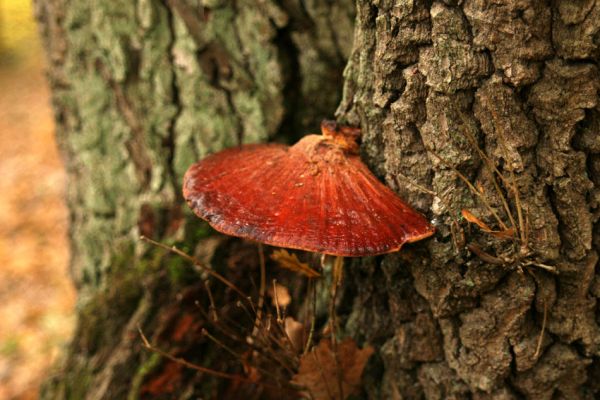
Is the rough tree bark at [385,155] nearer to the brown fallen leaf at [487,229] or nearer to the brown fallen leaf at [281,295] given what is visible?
the brown fallen leaf at [487,229]

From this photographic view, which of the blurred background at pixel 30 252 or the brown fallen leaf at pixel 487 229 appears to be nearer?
the brown fallen leaf at pixel 487 229

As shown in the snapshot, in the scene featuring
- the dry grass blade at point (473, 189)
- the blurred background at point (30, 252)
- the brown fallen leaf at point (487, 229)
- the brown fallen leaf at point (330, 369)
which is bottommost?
the blurred background at point (30, 252)

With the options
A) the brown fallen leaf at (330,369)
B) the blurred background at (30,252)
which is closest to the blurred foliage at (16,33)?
the blurred background at (30,252)

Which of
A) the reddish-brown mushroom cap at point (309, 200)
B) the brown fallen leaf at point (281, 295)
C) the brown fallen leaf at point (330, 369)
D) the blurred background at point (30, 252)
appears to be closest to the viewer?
the reddish-brown mushroom cap at point (309, 200)

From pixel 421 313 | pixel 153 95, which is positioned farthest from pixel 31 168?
pixel 421 313

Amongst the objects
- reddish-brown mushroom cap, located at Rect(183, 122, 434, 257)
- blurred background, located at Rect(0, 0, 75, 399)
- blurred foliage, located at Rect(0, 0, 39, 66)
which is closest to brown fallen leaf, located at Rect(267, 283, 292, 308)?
reddish-brown mushroom cap, located at Rect(183, 122, 434, 257)

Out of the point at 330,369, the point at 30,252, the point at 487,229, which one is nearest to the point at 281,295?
the point at 330,369
